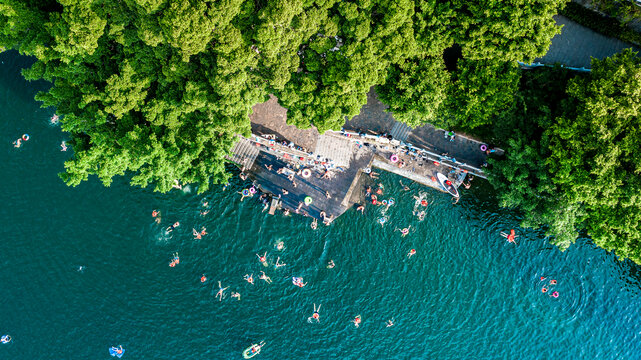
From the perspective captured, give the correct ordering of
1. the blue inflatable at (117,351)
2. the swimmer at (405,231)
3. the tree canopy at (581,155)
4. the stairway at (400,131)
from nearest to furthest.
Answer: the tree canopy at (581,155), the stairway at (400,131), the blue inflatable at (117,351), the swimmer at (405,231)

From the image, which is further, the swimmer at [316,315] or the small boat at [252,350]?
the swimmer at [316,315]

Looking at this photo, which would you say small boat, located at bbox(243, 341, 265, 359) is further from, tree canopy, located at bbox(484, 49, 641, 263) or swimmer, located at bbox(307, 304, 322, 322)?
tree canopy, located at bbox(484, 49, 641, 263)

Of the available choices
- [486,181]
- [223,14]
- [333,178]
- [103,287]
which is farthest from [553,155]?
[103,287]

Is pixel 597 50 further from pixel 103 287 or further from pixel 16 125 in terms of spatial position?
pixel 16 125

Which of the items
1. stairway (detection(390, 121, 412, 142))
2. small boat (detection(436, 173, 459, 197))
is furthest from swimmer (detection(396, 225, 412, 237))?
stairway (detection(390, 121, 412, 142))

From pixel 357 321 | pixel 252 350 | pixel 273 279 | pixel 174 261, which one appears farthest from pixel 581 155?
pixel 174 261

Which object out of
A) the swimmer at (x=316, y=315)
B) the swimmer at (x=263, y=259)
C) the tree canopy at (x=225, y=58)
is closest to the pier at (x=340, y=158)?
the swimmer at (x=263, y=259)

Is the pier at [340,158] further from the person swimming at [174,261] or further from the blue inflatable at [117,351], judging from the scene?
the blue inflatable at [117,351]
